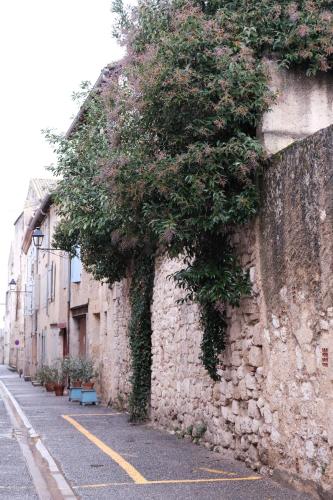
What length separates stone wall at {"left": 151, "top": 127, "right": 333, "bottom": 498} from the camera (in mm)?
6477

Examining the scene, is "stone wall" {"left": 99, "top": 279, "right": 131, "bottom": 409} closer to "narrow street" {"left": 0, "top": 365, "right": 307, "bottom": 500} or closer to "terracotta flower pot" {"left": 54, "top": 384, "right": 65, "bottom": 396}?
"narrow street" {"left": 0, "top": 365, "right": 307, "bottom": 500}

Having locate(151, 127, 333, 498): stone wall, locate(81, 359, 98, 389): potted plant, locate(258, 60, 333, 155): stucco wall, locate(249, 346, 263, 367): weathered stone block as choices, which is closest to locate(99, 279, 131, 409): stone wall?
locate(81, 359, 98, 389): potted plant

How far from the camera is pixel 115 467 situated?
831cm

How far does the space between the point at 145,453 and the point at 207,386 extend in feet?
4.01

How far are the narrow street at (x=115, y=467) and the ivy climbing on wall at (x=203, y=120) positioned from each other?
142 centimetres

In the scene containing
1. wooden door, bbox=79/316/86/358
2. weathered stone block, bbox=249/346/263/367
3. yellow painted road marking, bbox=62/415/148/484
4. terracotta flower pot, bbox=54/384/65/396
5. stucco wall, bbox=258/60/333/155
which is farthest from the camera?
wooden door, bbox=79/316/86/358

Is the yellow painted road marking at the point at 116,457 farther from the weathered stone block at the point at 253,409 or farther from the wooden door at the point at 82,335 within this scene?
the wooden door at the point at 82,335

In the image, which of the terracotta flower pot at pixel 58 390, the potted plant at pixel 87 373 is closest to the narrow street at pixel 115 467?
the potted plant at pixel 87 373

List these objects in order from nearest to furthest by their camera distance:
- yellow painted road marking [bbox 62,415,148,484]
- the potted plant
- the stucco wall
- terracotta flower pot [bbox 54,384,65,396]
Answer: yellow painted road marking [bbox 62,415,148,484]
the stucco wall
the potted plant
terracotta flower pot [bbox 54,384,65,396]

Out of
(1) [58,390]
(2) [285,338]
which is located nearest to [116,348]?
(1) [58,390]

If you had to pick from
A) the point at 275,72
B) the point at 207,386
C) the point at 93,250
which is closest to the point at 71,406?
the point at 93,250

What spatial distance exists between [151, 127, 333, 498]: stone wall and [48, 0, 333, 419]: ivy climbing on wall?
0.29 m

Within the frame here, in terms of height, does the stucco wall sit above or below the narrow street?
above

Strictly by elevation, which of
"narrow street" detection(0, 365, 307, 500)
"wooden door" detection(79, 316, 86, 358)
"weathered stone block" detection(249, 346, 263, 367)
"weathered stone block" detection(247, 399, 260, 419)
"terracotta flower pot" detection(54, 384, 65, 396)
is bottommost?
"narrow street" detection(0, 365, 307, 500)
